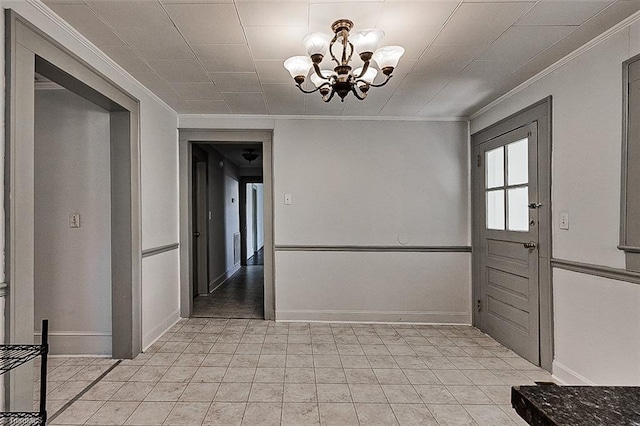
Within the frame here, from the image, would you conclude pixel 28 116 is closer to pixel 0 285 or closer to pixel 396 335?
pixel 0 285

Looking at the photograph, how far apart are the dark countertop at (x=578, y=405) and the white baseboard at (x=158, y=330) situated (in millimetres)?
3123

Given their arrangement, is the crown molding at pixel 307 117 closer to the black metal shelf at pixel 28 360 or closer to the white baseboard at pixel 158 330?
the white baseboard at pixel 158 330

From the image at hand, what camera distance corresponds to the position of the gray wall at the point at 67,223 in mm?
2887

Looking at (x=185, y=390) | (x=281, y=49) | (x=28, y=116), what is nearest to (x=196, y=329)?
(x=185, y=390)

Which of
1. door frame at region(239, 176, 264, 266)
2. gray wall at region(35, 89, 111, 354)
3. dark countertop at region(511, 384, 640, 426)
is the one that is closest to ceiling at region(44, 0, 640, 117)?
gray wall at region(35, 89, 111, 354)

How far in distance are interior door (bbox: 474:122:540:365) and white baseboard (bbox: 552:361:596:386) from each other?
0.68 ft

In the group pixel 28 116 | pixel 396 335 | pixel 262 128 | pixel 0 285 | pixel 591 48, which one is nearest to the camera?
pixel 0 285

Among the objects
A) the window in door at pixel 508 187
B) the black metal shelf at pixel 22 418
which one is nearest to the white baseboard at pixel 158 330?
the black metal shelf at pixel 22 418

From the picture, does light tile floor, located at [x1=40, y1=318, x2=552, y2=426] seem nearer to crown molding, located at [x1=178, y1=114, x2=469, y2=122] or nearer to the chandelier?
the chandelier

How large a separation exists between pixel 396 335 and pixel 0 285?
9.98 feet

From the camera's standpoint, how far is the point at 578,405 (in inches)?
27.1

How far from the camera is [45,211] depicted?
289 centimetres

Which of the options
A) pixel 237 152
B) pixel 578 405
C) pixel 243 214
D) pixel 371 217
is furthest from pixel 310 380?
pixel 243 214

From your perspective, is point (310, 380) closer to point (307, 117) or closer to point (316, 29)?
point (316, 29)
